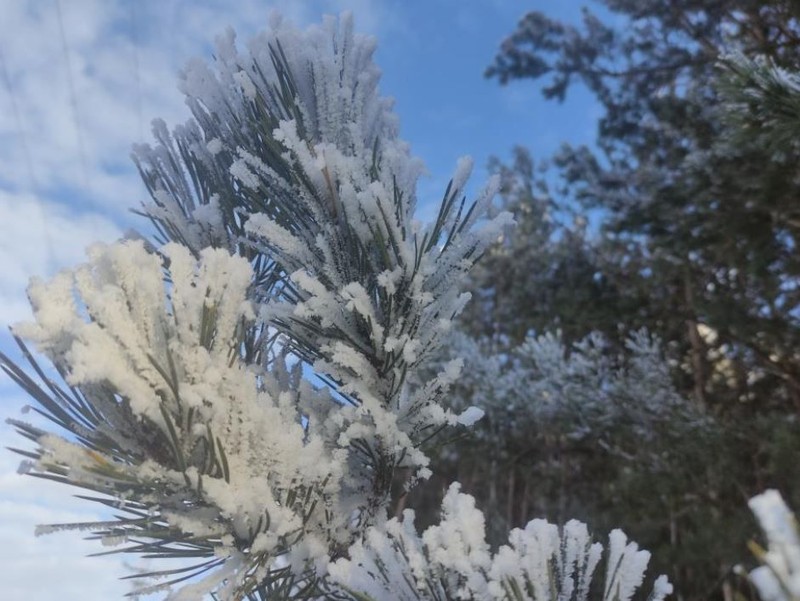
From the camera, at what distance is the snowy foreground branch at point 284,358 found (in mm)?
1018

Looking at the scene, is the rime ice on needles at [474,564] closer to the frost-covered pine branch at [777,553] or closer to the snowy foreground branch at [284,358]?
the snowy foreground branch at [284,358]

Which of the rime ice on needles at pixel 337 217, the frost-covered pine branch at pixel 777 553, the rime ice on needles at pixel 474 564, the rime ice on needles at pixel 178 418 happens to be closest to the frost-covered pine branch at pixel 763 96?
the rime ice on needles at pixel 337 217

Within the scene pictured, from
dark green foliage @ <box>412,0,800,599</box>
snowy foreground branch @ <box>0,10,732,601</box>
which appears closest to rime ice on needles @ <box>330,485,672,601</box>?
snowy foreground branch @ <box>0,10,732,601</box>

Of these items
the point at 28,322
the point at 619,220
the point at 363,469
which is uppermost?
the point at 619,220

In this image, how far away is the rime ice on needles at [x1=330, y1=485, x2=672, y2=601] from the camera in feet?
3.21

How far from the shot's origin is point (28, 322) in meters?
1.00

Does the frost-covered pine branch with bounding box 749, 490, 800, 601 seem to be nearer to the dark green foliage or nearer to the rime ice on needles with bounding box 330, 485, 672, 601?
the rime ice on needles with bounding box 330, 485, 672, 601

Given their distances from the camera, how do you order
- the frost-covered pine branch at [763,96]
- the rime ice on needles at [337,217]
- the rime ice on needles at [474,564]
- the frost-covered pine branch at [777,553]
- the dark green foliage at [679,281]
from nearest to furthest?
the frost-covered pine branch at [777,553]
the rime ice on needles at [474,564]
the rime ice on needles at [337,217]
the frost-covered pine branch at [763,96]
the dark green foliage at [679,281]

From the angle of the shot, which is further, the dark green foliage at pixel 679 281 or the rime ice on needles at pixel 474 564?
the dark green foliage at pixel 679 281

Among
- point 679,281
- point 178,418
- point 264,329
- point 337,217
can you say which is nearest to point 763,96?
point 337,217

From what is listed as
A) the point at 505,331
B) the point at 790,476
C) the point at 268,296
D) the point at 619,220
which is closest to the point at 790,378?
the point at 790,476

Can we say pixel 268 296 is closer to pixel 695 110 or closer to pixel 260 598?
pixel 260 598

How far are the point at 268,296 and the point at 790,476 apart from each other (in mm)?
8052

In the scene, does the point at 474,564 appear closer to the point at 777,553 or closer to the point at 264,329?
the point at 777,553
